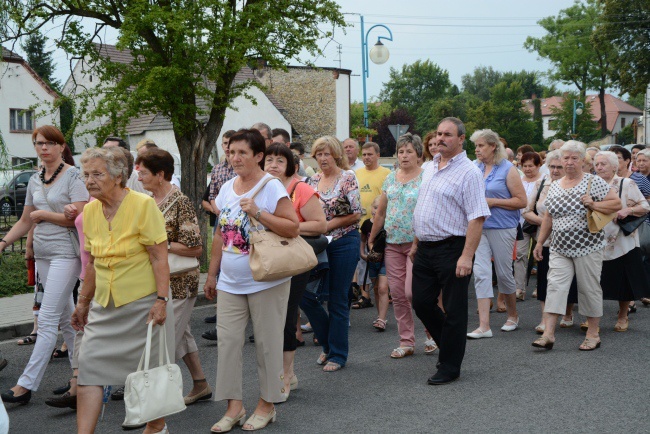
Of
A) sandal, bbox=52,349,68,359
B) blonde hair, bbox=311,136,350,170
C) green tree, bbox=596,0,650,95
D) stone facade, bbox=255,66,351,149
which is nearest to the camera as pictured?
blonde hair, bbox=311,136,350,170

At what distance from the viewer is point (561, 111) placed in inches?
2985

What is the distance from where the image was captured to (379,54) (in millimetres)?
25547

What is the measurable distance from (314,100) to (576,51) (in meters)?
33.4

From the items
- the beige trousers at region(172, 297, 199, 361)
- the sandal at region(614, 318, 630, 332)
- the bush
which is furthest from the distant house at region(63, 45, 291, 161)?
the beige trousers at region(172, 297, 199, 361)

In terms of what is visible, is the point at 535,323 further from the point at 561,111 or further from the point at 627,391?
the point at 561,111

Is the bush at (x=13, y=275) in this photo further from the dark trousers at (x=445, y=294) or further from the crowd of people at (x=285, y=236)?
the dark trousers at (x=445, y=294)

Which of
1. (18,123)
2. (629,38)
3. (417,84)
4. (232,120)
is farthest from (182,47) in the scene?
Result: (417,84)

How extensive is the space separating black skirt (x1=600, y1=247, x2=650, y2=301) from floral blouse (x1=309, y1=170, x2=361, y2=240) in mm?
3313

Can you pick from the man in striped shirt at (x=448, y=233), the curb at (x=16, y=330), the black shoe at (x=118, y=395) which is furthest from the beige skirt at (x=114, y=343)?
the curb at (x=16, y=330)

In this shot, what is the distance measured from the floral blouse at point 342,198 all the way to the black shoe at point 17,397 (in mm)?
2818

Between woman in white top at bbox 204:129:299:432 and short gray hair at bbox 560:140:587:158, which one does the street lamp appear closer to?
short gray hair at bbox 560:140:587:158

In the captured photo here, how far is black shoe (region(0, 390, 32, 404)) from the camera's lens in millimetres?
6125

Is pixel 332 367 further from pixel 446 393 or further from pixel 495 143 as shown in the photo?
pixel 495 143

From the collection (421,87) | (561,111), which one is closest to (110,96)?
(561,111)
